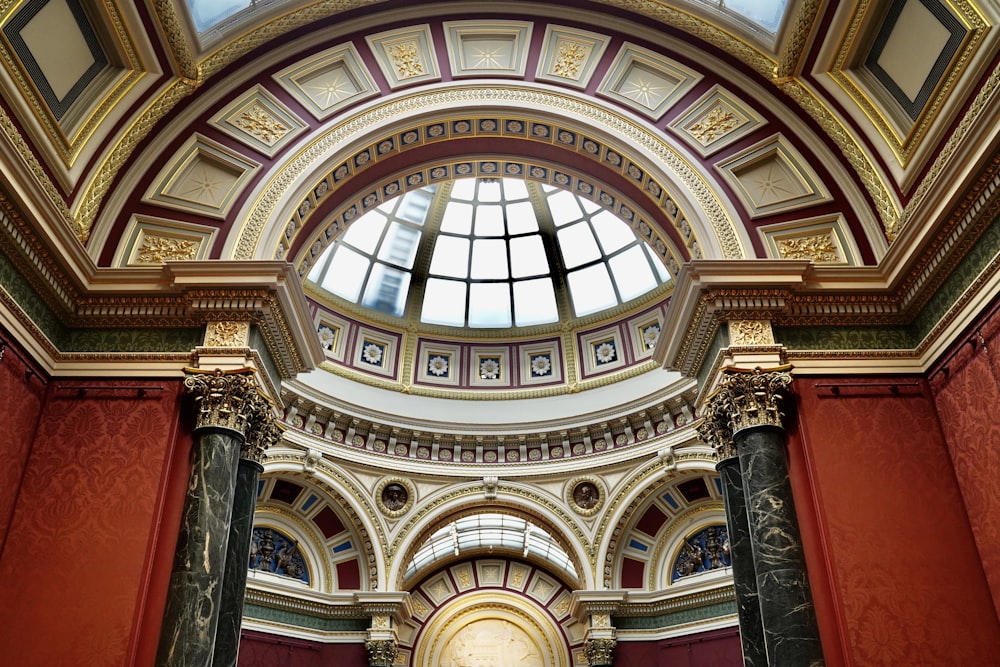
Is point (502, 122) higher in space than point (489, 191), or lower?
lower

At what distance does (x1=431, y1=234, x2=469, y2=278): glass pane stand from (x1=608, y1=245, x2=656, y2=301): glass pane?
391 cm

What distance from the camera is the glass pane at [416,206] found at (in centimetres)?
1947

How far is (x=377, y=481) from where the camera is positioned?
712 inches

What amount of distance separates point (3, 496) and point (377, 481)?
11.0 m

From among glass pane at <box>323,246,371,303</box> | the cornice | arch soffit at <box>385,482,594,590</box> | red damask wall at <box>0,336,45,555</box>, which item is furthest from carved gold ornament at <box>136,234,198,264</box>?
arch soffit at <box>385,482,594,590</box>

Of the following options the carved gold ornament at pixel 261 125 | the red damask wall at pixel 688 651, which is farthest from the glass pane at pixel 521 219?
the red damask wall at pixel 688 651

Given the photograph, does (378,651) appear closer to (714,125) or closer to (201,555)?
(201,555)

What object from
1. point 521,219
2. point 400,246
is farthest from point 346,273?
point 521,219

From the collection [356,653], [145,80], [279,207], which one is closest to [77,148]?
[145,80]

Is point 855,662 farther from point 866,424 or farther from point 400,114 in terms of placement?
point 400,114

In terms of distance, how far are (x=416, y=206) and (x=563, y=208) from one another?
381 centimetres

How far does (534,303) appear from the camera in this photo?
808 inches

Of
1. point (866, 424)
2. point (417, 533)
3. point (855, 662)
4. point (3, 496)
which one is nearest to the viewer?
point (855, 662)

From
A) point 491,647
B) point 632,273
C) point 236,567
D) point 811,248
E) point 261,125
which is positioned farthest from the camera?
point 491,647
